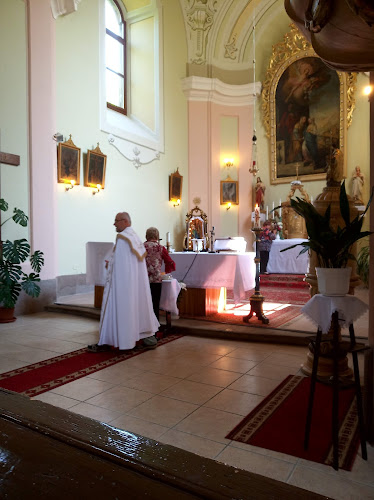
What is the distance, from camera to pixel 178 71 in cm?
1287

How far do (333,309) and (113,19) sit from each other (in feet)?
38.3

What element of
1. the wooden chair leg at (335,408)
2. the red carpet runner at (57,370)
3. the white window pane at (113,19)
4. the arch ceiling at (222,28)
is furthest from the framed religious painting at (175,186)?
the wooden chair leg at (335,408)

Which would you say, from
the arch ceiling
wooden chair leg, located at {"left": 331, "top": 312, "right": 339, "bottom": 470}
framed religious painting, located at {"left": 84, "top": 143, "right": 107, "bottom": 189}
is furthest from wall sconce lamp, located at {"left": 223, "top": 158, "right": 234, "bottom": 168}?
wooden chair leg, located at {"left": 331, "top": 312, "right": 339, "bottom": 470}

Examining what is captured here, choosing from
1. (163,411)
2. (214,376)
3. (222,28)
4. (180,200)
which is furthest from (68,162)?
(222,28)

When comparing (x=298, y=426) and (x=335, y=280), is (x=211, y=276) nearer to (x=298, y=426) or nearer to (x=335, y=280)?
(x=298, y=426)

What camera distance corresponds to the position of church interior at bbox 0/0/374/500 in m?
1.07

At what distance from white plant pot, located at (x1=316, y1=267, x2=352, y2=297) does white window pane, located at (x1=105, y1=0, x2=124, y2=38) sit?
1108 cm

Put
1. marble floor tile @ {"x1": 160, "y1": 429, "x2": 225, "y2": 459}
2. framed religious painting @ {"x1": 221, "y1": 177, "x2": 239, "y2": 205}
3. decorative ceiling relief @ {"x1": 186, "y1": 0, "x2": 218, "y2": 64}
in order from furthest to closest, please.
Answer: framed religious painting @ {"x1": 221, "y1": 177, "x2": 239, "y2": 205} < decorative ceiling relief @ {"x1": 186, "y1": 0, "x2": 218, "y2": 64} < marble floor tile @ {"x1": 160, "y1": 429, "x2": 225, "y2": 459}

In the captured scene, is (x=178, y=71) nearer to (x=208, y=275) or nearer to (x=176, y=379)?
(x=208, y=275)

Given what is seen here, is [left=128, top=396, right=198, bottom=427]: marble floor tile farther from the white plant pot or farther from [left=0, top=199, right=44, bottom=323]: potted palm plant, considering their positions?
[left=0, top=199, right=44, bottom=323]: potted palm plant

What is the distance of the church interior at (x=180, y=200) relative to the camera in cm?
107

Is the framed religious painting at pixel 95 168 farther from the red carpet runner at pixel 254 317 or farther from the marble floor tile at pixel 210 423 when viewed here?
the marble floor tile at pixel 210 423

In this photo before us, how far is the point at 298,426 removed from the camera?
2.93m

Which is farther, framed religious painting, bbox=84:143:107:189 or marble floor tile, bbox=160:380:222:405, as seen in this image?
framed religious painting, bbox=84:143:107:189
